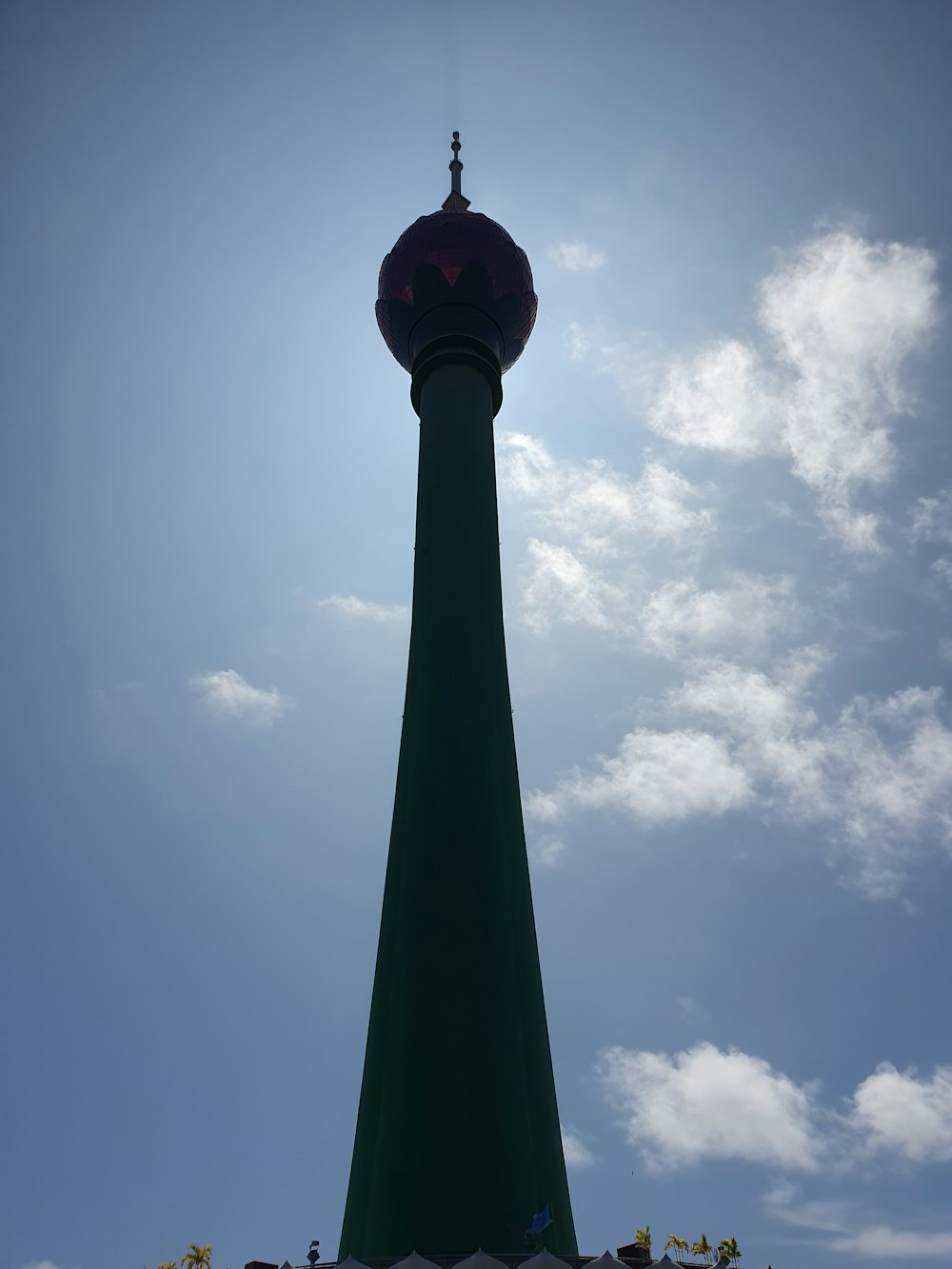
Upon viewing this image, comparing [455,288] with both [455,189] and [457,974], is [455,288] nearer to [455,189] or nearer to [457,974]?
[455,189]

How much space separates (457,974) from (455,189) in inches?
1397

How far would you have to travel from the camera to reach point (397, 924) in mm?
26938

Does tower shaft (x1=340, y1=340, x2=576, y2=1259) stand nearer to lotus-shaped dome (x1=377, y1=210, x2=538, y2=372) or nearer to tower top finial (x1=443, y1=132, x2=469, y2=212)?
lotus-shaped dome (x1=377, y1=210, x2=538, y2=372)

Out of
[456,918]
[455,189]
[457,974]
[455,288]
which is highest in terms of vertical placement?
[455,189]

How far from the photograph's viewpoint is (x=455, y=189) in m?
44.7

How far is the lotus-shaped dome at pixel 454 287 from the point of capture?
1505 inches

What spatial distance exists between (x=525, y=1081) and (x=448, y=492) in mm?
19467

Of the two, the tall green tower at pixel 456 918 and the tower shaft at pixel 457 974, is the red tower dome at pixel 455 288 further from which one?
the tower shaft at pixel 457 974

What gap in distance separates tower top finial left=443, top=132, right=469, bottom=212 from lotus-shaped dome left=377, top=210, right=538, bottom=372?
264cm

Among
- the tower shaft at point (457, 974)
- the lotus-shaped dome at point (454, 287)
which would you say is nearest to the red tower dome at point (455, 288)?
the lotus-shaped dome at point (454, 287)

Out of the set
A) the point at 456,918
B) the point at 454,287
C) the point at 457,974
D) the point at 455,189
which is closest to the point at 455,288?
the point at 454,287

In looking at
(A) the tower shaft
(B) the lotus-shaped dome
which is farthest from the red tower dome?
(A) the tower shaft

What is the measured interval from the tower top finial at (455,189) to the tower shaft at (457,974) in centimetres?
1606

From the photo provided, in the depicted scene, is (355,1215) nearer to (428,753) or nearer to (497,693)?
(428,753)
